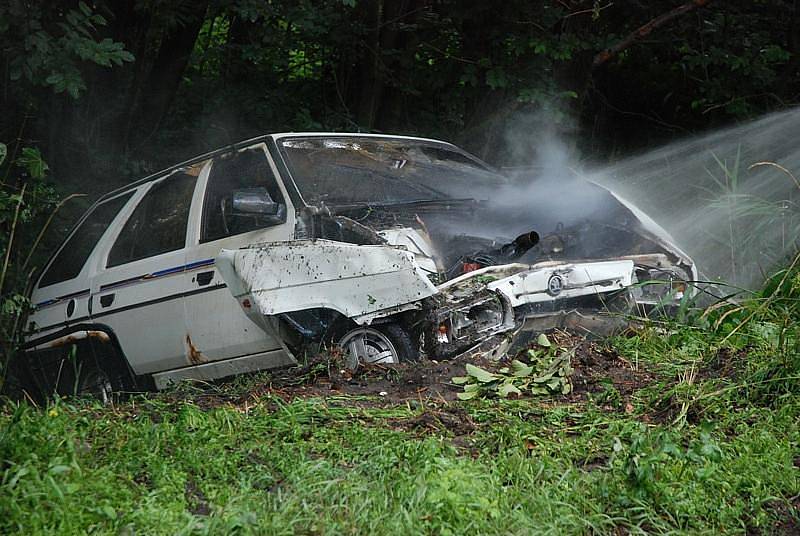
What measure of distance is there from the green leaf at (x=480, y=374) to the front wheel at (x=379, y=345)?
0.44 meters

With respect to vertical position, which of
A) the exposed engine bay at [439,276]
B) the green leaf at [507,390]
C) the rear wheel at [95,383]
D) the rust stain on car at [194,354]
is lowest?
the rear wheel at [95,383]

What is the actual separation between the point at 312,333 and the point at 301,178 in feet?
3.61

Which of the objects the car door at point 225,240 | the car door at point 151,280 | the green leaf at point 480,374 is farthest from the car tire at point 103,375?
the green leaf at point 480,374

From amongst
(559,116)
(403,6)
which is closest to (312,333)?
(559,116)

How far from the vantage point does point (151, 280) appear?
6305mm

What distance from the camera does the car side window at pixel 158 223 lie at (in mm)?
6430

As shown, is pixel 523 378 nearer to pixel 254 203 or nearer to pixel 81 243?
pixel 254 203

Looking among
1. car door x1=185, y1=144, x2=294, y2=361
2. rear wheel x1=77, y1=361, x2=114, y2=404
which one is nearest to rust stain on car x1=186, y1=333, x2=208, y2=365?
car door x1=185, y1=144, x2=294, y2=361

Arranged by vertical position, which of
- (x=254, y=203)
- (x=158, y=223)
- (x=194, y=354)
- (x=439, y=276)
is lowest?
(x=194, y=354)

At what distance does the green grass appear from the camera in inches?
135

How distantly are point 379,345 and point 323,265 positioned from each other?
616mm

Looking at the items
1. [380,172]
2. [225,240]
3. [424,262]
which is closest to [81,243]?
[225,240]

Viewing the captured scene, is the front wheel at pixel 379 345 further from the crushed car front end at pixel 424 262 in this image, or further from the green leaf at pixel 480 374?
the green leaf at pixel 480 374

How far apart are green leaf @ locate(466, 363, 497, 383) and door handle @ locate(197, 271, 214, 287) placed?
1774 millimetres
